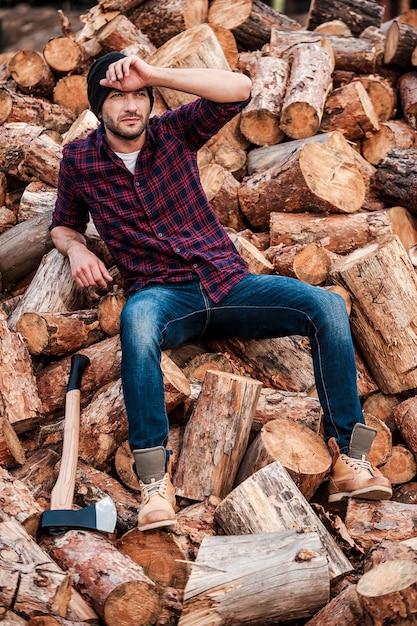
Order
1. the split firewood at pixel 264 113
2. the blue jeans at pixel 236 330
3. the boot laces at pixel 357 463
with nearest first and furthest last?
the blue jeans at pixel 236 330
the boot laces at pixel 357 463
the split firewood at pixel 264 113

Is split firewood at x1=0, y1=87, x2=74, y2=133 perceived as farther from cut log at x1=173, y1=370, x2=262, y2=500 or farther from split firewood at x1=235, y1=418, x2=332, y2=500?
split firewood at x1=235, y1=418, x2=332, y2=500

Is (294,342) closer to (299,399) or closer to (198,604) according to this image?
(299,399)

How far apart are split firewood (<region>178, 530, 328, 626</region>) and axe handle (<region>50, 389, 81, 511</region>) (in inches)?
30.3

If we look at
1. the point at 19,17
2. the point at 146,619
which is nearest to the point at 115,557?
the point at 146,619

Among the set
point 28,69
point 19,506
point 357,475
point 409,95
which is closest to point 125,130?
point 19,506

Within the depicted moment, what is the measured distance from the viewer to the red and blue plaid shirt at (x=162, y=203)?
3979 mm

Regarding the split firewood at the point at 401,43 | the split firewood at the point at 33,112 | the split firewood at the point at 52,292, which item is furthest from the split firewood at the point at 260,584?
the split firewood at the point at 401,43

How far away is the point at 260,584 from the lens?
2850 mm

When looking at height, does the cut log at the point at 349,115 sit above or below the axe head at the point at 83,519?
above

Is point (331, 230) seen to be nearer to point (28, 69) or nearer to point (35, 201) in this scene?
point (35, 201)

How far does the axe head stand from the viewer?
→ 10.6 ft

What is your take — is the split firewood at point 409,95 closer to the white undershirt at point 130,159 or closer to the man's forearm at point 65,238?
the white undershirt at point 130,159

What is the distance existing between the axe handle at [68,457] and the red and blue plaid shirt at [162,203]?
0.65 m

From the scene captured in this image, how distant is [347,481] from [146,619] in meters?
1.10
